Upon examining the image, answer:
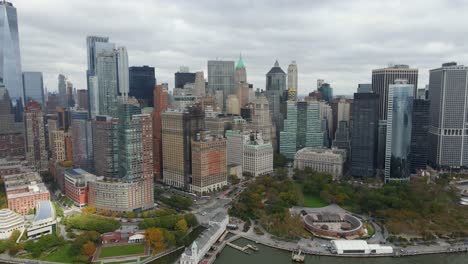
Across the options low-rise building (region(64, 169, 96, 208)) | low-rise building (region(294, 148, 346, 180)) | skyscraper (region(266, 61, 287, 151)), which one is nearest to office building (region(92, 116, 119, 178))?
low-rise building (region(64, 169, 96, 208))

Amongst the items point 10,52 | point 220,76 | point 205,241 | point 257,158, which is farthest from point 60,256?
point 220,76

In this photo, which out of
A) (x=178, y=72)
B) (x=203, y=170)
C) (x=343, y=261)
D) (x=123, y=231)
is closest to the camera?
(x=343, y=261)

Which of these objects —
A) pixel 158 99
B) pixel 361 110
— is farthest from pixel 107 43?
pixel 361 110

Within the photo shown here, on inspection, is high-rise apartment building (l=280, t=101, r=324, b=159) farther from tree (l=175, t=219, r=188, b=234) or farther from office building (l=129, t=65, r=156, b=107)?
tree (l=175, t=219, r=188, b=234)

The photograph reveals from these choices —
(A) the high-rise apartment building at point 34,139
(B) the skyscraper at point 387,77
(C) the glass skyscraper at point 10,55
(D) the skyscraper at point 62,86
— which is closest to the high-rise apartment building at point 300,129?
(B) the skyscraper at point 387,77

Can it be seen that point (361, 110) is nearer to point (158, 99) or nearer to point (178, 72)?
point (158, 99)

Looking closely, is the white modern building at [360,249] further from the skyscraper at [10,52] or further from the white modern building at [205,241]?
the skyscraper at [10,52]

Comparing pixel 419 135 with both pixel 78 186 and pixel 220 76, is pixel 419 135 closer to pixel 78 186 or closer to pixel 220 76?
pixel 78 186
